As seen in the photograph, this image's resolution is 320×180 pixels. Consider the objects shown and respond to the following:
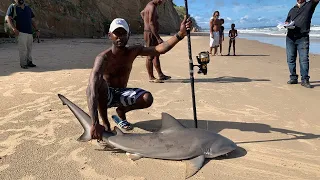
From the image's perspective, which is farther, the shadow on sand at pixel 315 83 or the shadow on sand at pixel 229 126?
the shadow on sand at pixel 315 83

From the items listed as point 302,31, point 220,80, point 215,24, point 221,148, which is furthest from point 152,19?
point 215,24

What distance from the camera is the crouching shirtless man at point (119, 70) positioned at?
351cm

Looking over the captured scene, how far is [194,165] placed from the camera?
302 cm

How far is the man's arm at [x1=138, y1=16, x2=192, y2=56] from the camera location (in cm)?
348

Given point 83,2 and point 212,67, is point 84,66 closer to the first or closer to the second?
point 212,67

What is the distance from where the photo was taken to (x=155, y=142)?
3.23 metres

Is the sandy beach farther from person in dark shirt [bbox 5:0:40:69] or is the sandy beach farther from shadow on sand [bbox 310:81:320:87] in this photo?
person in dark shirt [bbox 5:0:40:69]

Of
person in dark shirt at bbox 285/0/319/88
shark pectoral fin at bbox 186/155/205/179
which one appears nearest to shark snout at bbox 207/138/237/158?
shark pectoral fin at bbox 186/155/205/179

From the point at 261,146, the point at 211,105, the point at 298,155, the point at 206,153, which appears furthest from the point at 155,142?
the point at 211,105

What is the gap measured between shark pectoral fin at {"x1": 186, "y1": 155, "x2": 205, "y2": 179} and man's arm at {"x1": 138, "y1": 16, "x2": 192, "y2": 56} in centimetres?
135

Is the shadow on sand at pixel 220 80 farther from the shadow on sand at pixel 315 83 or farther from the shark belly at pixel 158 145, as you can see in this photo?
the shark belly at pixel 158 145

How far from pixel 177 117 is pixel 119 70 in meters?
1.26

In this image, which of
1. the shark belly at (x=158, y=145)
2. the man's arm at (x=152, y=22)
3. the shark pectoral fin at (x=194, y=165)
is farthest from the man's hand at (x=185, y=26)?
the man's arm at (x=152, y=22)

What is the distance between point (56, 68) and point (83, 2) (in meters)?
15.4
